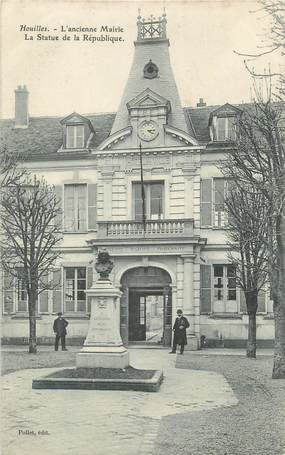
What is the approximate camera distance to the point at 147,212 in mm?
23547

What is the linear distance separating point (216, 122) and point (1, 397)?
1620 cm

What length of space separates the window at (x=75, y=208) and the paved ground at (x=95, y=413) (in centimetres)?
1155

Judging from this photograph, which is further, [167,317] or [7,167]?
[167,317]

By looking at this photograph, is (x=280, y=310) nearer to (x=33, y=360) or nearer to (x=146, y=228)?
(x=33, y=360)

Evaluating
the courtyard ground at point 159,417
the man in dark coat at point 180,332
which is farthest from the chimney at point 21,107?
the courtyard ground at point 159,417

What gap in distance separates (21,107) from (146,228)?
928 cm

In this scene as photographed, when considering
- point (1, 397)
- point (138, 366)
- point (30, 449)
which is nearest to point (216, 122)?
point (138, 366)

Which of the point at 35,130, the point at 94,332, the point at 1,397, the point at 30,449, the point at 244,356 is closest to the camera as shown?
the point at 30,449

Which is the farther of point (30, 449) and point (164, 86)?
point (164, 86)

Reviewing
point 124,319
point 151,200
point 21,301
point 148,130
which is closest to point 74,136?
point 148,130

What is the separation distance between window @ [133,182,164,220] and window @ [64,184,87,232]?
2180 mm

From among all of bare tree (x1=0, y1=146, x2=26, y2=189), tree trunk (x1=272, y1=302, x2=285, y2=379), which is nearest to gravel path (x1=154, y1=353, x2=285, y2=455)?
tree trunk (x1=272, y1=302, x2=285, y2=379)

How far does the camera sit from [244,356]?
19078 millimetres

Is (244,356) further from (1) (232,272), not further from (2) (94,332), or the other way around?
(2) (94,332)
